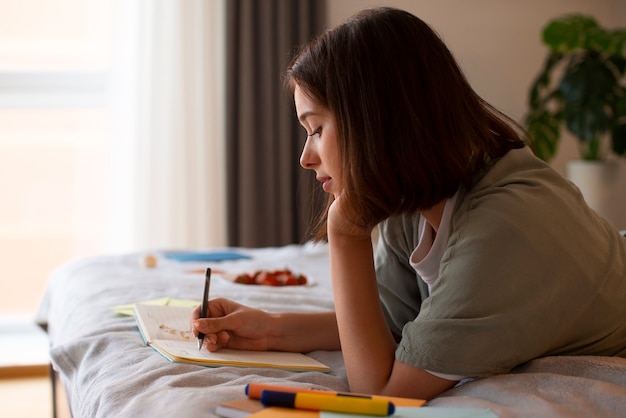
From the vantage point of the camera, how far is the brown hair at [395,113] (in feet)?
3.28

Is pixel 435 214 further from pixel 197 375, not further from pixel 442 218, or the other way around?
pixel 197 375

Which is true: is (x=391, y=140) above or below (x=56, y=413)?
above

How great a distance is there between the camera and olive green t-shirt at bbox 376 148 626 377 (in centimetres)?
93

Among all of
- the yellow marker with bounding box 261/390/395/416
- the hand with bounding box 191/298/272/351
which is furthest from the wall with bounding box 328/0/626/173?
the yellow marker with bounding box 261/390/395/416

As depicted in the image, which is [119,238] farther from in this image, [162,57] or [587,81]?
[587,81]

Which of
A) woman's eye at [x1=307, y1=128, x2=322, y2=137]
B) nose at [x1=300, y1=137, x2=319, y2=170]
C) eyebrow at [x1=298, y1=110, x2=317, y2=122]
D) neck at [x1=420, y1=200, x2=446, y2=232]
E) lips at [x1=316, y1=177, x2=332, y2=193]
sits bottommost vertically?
neck at [x1=420, y1=200, x2=446, y2=232]

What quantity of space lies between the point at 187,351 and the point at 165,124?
258 cm

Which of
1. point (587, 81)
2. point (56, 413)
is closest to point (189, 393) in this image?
point (56, 413)

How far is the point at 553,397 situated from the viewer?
2.88 feet

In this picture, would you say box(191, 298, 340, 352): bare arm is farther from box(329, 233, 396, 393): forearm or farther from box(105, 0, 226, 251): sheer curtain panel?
box(105, 0, 226, 251): sheer curtain panel

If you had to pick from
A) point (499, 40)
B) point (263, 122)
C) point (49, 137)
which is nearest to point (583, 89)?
point (499, 40)

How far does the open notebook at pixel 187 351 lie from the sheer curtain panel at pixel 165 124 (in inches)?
89.3

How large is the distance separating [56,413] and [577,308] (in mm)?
1411

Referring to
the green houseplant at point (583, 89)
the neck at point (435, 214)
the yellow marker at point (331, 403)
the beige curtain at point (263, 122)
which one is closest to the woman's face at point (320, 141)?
the neck at point (435, 214)
